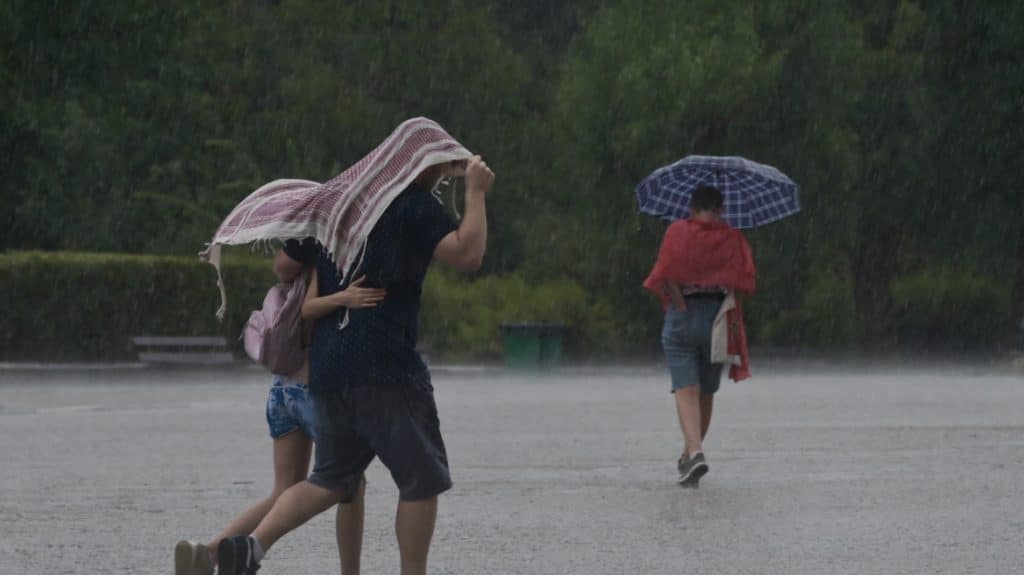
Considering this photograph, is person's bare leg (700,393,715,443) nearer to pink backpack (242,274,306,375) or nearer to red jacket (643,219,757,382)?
red jacket (643,219,757,382)

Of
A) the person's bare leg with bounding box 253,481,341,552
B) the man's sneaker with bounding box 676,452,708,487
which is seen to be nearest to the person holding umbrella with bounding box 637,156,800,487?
the man's sneaker with bounding box 676,452,708,487

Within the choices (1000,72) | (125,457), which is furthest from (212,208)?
(125,457)

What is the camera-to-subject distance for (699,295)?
11.8m

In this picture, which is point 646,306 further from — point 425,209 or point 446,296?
point 425,209

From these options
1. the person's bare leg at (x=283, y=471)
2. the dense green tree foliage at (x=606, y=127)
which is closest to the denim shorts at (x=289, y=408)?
the person's bare leg at (x=283, y=471)

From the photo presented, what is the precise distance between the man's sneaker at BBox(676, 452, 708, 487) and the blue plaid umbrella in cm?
215

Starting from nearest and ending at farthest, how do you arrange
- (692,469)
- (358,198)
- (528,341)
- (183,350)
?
(358,198), (692,469), (183,350), (528,341)

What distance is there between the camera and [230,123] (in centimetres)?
4569

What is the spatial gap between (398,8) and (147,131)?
23.0 ft

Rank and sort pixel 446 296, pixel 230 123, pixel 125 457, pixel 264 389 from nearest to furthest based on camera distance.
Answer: pixel 125 457 < pixel 264 389 < pixel 446 296 < pixel 230 123

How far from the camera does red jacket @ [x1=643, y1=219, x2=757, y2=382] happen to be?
1173 centimetres

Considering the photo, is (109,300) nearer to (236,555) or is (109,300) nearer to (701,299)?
(701,299)

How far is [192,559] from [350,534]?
1.97ft

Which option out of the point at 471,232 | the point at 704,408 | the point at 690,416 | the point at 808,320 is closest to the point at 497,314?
the point at 808,320
